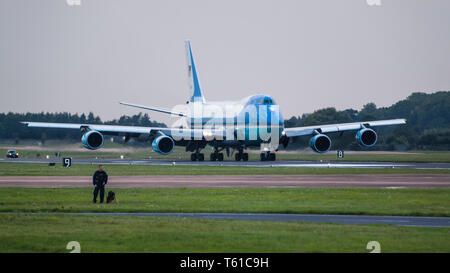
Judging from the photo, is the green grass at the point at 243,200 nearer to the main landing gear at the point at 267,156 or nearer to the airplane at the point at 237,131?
the airplane at the point at 237,131

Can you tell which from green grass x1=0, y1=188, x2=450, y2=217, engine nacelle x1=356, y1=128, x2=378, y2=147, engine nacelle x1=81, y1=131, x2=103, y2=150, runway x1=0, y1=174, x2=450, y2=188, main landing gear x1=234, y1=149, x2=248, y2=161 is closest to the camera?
green grass x1=0, y1=188, x2=450, y2=217

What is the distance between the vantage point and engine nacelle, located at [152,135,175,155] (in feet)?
226

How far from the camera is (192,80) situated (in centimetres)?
8381

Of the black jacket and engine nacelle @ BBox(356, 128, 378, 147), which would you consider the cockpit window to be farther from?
the black jacket

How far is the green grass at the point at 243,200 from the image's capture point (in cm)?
2859

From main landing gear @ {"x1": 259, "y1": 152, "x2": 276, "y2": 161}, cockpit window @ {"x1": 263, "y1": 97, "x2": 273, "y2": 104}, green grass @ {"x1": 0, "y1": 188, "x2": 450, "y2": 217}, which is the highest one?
cockpit window @ {"x1": 263, "y1": 97, "x2": 273, "y2": 104}

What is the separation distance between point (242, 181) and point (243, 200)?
1138 centimetres

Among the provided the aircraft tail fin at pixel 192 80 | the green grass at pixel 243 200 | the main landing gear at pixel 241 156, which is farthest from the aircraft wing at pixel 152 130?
the green grass at pixel 243 200

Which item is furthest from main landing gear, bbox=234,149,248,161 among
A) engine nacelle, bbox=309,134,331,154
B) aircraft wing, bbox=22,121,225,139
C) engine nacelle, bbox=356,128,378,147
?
engine nacelle, bbox=356,128,378,147
